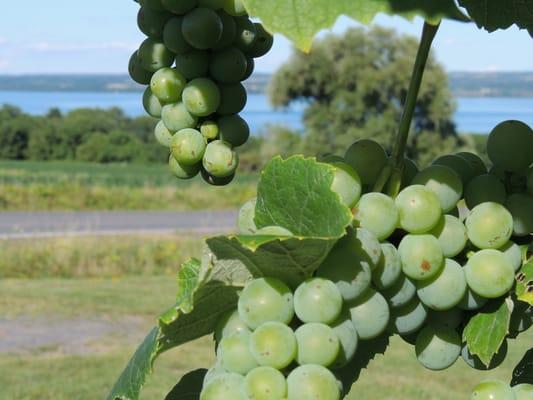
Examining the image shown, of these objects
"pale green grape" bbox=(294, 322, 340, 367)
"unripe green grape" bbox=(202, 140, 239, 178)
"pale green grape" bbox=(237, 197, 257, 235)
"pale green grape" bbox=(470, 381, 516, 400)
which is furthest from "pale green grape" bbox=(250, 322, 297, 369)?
"unripe green grape" bbox=(202, 140, 239, 178)

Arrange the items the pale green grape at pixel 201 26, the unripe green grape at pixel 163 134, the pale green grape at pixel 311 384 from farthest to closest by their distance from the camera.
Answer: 1. the unripe green grape at pixel 163 134
2. the pale green grape at pixel 201 26
3. the pale green grape at pixel 311 384

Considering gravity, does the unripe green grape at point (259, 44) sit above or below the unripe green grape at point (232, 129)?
above

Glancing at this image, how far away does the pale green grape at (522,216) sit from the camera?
2.41ft

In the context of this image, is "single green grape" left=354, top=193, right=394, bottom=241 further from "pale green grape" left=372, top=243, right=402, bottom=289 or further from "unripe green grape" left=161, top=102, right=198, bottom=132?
"unripe green grape" left=161, top=102, right=198, bottom=132

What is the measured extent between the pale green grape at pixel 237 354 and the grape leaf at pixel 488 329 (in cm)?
21

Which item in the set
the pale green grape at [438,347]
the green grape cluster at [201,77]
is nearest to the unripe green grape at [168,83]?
the green grape cluster at [201,77]

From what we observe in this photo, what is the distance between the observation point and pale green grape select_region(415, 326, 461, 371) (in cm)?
74

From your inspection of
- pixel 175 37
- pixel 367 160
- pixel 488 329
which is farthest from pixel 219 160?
pixel 488 329

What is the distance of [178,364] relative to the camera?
683 centimetres

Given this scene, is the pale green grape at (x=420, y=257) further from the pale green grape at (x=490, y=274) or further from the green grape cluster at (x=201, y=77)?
the green grape cluster at (x=201, y=77)

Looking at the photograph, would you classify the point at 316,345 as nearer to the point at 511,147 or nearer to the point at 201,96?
the point at 511,147

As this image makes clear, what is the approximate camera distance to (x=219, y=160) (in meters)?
0.93

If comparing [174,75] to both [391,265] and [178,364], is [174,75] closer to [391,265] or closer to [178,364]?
[391,265]

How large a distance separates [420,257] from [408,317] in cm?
6
